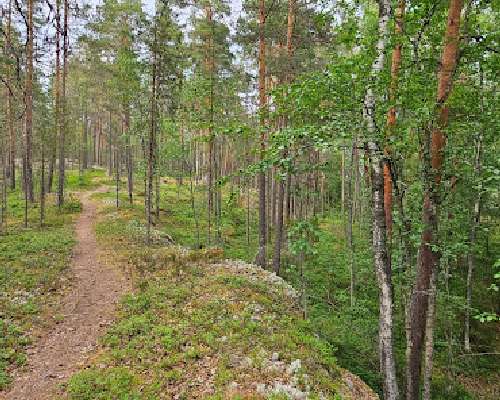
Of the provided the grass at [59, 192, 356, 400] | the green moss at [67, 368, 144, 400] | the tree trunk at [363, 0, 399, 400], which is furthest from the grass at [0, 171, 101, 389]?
the tree trunk at [363, 0, 399, 400]

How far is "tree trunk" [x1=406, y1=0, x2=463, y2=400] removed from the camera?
5.94m

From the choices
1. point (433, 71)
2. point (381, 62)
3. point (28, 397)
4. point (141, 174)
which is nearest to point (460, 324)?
point (433, 71)

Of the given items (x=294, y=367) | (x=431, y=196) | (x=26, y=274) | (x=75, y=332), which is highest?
(x=431, y=196)

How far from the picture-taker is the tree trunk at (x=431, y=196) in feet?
19.5

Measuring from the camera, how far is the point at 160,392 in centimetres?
719

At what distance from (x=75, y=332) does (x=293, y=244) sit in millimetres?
7396

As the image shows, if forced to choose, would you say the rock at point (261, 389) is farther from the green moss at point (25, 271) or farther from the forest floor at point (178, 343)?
the green moss at point (25, 271)

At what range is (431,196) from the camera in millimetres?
6098

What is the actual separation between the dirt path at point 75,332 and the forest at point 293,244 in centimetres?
6

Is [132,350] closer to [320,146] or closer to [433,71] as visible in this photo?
[320,146]

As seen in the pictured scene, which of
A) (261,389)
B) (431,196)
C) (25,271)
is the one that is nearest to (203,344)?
(261,389)

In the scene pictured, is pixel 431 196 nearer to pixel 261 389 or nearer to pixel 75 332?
pixel 261 389

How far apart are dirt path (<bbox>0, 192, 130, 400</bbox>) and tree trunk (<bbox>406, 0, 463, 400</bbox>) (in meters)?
6.80

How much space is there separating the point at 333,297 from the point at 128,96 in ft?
43.5
